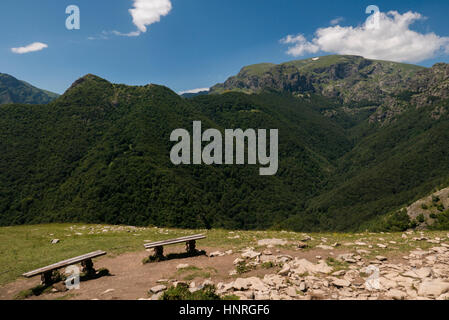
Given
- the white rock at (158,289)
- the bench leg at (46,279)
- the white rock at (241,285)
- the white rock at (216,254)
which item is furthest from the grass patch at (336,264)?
the bench leg at (46,279)

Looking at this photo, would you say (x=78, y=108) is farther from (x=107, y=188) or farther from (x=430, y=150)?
(x=430, y=150)

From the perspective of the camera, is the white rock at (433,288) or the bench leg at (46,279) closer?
the white rock at (433,288)

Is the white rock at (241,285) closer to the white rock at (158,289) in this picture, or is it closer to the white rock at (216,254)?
the white rock at (158,289)

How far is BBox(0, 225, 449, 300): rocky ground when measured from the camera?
7.40 meters

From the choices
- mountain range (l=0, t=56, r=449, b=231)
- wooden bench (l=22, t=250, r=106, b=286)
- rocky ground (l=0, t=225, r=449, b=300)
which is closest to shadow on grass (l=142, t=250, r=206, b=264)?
rocky ground (l=0, t=225, r=449, b=300)

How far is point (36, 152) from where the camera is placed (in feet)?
388

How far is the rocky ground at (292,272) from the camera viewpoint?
7.40 meters

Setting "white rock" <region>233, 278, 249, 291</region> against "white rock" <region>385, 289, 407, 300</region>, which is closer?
"white rock" <region>385, 289, 407, 300</region>

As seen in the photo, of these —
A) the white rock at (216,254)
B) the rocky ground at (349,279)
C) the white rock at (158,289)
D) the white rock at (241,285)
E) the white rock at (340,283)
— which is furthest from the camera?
the white rock at (216,254)

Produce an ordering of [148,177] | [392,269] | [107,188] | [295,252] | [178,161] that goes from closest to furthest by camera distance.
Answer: [392,269] → [295,252] → [107,188] → [148,177] → [178,161]

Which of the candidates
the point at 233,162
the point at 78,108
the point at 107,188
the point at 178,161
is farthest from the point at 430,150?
the point at 78,108

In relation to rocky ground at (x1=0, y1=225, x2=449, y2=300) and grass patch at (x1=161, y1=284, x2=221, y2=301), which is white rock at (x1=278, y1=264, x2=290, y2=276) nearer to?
rocky ground at (x1=0, y1=225, x2=449, y2=300)
